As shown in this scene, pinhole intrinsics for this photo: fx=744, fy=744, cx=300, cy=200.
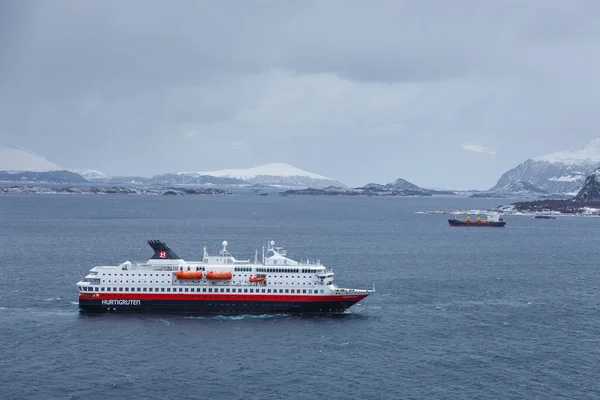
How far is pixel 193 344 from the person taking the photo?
6047cm

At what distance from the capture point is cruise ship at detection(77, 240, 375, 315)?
232 ft

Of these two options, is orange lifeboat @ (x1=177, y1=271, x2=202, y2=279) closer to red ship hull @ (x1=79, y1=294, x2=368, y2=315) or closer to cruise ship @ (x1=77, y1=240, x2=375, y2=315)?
cruise ship @ (x1=77, y1=240, x2=375, y2=315)

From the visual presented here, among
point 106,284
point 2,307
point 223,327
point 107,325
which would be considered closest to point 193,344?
point 223,327

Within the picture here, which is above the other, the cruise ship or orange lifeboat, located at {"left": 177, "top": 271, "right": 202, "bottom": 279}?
orange lifeboat, located at {"left": 177, "top": 271, "right": 202, "bottom": 279}

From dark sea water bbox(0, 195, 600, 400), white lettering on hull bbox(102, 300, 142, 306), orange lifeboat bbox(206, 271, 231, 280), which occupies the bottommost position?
dark sea water bbox(0, 195, 600, 400)

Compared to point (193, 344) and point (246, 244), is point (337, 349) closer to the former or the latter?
point (193, 344)

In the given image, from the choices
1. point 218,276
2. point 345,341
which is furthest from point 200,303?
point 345,341

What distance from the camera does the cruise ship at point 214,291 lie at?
7081cm

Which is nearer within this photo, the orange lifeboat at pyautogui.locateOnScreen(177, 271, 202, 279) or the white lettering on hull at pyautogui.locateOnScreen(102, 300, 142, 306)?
the white lettering on hull at pyautogui.locateOnScreen(102, 300, 142, 306)

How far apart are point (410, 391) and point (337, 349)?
10.7m

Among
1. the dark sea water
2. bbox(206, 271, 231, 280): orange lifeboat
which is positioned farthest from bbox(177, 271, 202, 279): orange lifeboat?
the dark sea water

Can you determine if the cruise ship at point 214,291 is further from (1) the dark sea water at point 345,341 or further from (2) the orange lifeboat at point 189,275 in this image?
(1) the dark sea water at point 345,341

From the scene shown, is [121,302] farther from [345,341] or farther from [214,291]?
[345,341]

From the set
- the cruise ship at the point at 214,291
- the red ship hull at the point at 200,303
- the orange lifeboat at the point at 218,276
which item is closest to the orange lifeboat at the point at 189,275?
the cruise ship at the point at 214,291
